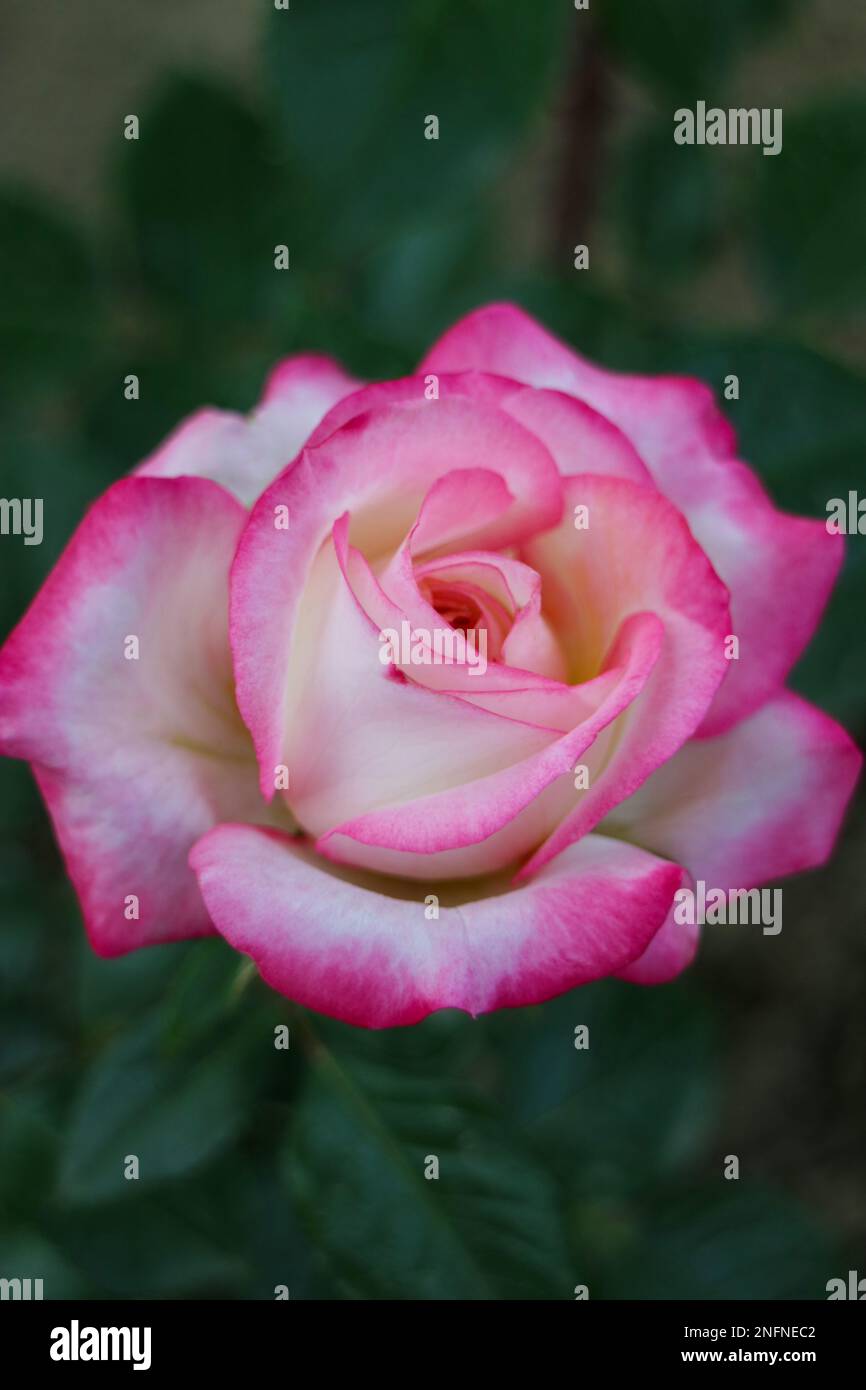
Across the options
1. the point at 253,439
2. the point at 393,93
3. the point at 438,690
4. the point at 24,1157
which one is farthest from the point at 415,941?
the point at 393,93

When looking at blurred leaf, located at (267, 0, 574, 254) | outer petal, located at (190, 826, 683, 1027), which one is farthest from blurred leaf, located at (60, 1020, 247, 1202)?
blurred leaf, located at (267, 0, 574, 254)

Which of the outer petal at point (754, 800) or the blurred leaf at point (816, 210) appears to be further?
the blurred leaf at point (816, 210)

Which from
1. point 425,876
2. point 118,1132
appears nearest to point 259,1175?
point 118,1132

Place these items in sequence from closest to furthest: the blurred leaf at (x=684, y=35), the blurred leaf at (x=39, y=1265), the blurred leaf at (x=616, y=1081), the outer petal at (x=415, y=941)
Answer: the outer petal at (x=415, y=941) < the blurred leaf at (x=39, y=1265) < the blurred leaf at (x=684, y=35) < the blurred leaf at (x=616, y=1081)

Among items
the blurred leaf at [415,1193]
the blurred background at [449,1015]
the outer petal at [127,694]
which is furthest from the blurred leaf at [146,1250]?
the outer petal at [127,694]

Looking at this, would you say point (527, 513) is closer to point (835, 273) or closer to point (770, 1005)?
point (835, 273)
